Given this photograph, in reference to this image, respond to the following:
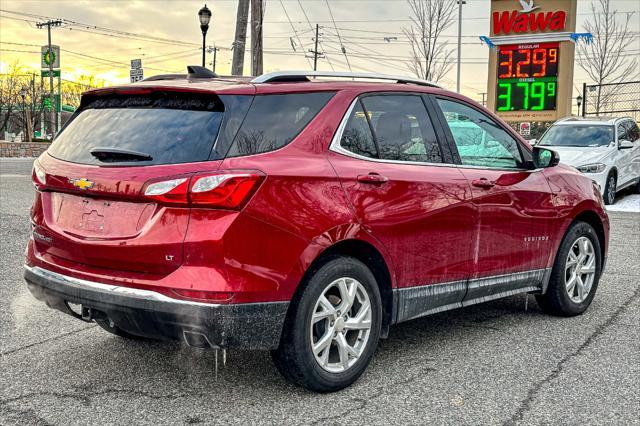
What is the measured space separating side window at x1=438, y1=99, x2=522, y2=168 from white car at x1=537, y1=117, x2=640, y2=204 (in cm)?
1075

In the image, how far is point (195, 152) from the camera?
366 cm

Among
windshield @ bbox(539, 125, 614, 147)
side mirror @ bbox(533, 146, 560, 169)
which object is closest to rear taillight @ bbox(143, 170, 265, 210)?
side mirror @ bbox(533, 146, 560, 169)

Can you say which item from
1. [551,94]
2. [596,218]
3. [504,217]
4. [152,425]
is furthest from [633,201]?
[152,425]

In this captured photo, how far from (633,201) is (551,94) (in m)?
8.19

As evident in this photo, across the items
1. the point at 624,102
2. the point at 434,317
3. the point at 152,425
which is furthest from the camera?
the point at 624,102

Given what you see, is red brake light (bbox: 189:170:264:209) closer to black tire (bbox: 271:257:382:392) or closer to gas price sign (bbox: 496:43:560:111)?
black tire (bbox: 271:257:382:392)

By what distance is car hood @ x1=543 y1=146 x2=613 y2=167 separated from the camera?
1573 centimetres

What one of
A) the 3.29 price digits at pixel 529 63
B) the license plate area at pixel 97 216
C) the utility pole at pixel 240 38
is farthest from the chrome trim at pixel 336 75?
the 3.29 price digits at pixel 529 63

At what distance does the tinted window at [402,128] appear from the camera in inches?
175

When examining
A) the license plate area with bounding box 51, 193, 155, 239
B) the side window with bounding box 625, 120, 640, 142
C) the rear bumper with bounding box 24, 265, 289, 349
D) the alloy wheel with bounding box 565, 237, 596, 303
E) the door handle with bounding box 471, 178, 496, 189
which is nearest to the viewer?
the rear bumper with bounding box 24, 265, 289, 349

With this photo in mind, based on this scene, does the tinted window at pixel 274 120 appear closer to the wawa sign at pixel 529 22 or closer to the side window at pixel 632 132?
the side window at pixel 632 132

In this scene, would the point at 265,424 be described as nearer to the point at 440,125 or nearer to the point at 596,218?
the point at 440,125

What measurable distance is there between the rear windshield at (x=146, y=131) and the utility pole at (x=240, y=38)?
13.4 m

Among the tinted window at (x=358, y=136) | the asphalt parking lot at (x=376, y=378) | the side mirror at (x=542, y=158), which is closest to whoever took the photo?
the asphalt parking lot at (x=376, y=378)
